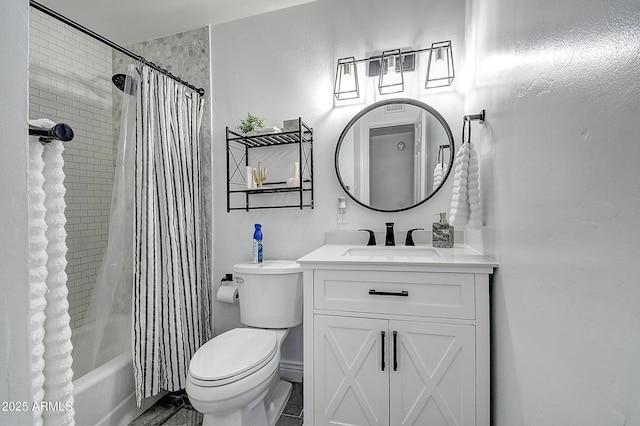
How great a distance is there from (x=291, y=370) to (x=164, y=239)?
3.87 feet

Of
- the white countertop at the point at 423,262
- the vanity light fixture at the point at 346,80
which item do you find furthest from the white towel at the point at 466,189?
the vanity light fixture at the point at 346,80

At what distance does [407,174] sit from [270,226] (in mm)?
985

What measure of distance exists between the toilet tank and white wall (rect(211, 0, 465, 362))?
11.8 inches

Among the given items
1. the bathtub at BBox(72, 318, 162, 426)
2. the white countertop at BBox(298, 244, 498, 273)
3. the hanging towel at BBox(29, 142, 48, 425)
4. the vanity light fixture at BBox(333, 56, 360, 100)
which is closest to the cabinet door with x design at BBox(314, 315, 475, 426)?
the white countertop at BBox(298, 244, 498, 273)

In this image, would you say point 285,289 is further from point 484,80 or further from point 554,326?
point 484,80

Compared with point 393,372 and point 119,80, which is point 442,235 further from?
point 119,80

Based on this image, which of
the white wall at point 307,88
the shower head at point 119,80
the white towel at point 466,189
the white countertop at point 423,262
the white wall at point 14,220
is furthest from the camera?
the white wall at point 307,88

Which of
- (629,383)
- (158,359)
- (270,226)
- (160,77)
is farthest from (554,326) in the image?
(160,77)

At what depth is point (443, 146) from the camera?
1726mm

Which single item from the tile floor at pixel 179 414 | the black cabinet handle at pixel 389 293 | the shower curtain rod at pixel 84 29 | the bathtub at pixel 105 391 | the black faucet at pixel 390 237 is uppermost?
the shower curtain rod at pixel 84 29

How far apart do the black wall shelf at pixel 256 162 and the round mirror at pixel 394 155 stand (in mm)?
235

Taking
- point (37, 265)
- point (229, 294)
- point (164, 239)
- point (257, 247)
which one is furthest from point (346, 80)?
point (37, 265)

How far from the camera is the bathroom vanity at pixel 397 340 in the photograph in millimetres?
1128

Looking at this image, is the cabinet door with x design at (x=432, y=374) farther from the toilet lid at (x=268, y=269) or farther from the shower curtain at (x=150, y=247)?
the shower curtain at (x=150, y=247)
